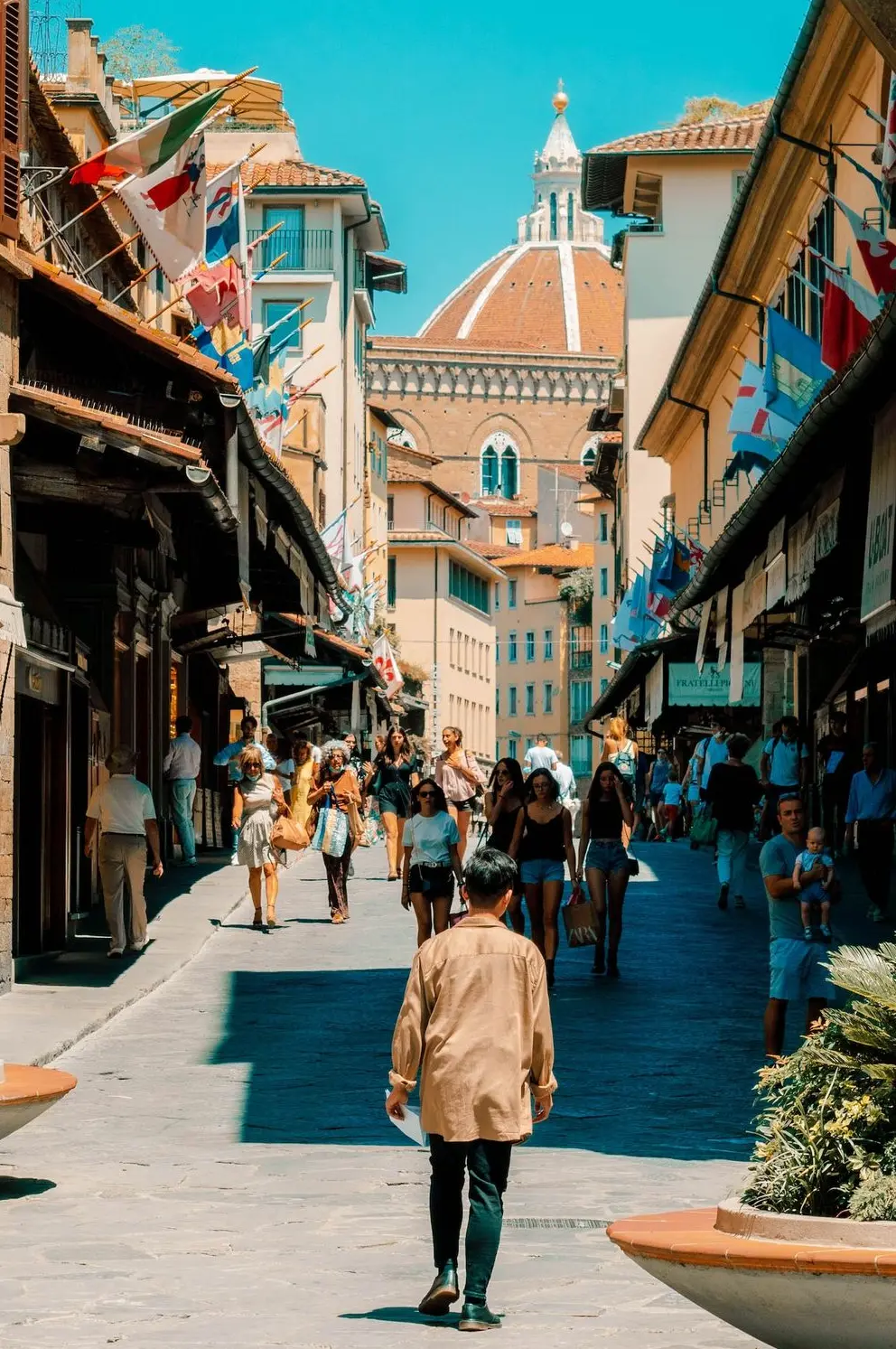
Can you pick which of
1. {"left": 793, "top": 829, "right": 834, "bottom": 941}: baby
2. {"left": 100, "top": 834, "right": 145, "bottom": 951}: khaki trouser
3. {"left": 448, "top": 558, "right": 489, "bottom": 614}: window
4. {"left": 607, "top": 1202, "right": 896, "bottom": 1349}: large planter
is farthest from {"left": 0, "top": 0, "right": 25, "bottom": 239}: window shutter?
{"left": 448, "top": 558, "right": 489, "bottom": 614}: window

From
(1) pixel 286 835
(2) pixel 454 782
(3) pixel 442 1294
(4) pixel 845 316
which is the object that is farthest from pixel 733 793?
(3) pixel 442 1294

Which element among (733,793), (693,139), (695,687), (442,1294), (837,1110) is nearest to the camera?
(837,1110)

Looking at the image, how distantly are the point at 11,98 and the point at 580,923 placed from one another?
6677 millimetres

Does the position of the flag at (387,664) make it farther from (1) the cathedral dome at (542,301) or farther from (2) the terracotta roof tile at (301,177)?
(1) the cathedral dome at (542,301)

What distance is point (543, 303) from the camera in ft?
555

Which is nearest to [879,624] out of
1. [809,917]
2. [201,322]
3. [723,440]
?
[809,917]

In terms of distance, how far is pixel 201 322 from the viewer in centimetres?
2394

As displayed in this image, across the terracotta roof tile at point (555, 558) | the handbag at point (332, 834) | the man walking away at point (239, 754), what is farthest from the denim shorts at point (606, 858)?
the terracotta roof tile at point (555, 558)

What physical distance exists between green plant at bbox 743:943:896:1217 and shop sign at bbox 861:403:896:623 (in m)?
6.56

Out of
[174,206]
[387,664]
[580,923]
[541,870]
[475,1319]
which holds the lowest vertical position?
[475,1319]

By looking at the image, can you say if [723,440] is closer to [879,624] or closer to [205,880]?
[205,880]

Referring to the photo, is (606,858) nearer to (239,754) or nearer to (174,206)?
(174,206)

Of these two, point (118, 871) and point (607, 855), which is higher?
point (607, 855)

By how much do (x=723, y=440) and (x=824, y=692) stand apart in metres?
12.8
